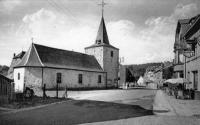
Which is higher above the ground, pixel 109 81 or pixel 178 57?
pixel 178 57

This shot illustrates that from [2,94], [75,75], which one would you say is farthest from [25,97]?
[75,75]

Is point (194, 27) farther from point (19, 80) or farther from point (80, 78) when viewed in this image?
point (19, 80)

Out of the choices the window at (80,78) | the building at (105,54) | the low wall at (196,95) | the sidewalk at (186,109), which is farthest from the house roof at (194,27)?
the building at (105,54)

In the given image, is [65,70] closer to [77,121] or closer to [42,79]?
[42,79]

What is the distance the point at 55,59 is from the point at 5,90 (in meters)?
20.2

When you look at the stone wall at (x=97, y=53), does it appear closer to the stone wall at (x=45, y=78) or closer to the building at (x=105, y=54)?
the building at (x=105, y=54)

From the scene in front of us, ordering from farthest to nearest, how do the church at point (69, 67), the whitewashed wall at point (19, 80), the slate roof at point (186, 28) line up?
the church at point (69, 67), the whitewashed wall at point (19, 80), the slate roof at point (186, 28)

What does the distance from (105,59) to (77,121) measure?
35.7 meters

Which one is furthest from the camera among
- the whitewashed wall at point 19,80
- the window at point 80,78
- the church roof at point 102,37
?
the church roof at point 102,37

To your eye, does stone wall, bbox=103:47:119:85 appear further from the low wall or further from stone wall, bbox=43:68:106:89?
the low wall

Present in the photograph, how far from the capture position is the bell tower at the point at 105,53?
4334 cm

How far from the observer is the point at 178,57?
26.5 metres

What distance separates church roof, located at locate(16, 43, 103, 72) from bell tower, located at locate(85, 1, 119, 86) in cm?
249

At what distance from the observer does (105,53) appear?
43.5 metres
